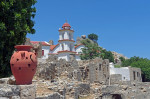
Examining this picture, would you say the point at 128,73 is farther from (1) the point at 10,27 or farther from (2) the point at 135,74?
(1) the point at 10,27

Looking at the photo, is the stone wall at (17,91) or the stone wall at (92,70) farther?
the stone wall at (92,70)

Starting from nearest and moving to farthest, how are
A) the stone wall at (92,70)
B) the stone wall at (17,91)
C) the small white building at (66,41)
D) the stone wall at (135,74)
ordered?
the stone wall at (17,91) → the stone wall at (92,70) → the stone wall at (135,74) → the small white building at (66,41)

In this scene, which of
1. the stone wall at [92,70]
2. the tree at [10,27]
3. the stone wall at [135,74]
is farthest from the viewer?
the stone wall at [135,74]

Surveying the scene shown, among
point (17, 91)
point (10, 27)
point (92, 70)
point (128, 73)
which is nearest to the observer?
point (17, 91)

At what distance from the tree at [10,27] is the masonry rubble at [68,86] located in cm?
223

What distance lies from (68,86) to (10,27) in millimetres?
5064

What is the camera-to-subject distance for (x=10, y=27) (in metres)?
12.4

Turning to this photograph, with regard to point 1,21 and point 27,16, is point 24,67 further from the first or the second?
point 27,16

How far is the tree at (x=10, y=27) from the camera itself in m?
11.8

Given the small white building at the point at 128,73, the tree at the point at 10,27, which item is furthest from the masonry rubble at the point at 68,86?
the small white building at the point at 128,73

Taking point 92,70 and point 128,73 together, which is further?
point 128,73

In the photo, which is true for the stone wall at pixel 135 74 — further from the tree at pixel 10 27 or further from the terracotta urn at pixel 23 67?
the terracotta urn at pixel 23 67

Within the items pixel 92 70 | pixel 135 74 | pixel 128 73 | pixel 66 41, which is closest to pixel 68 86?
pixel 92 70

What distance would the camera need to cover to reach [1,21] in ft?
39.3
